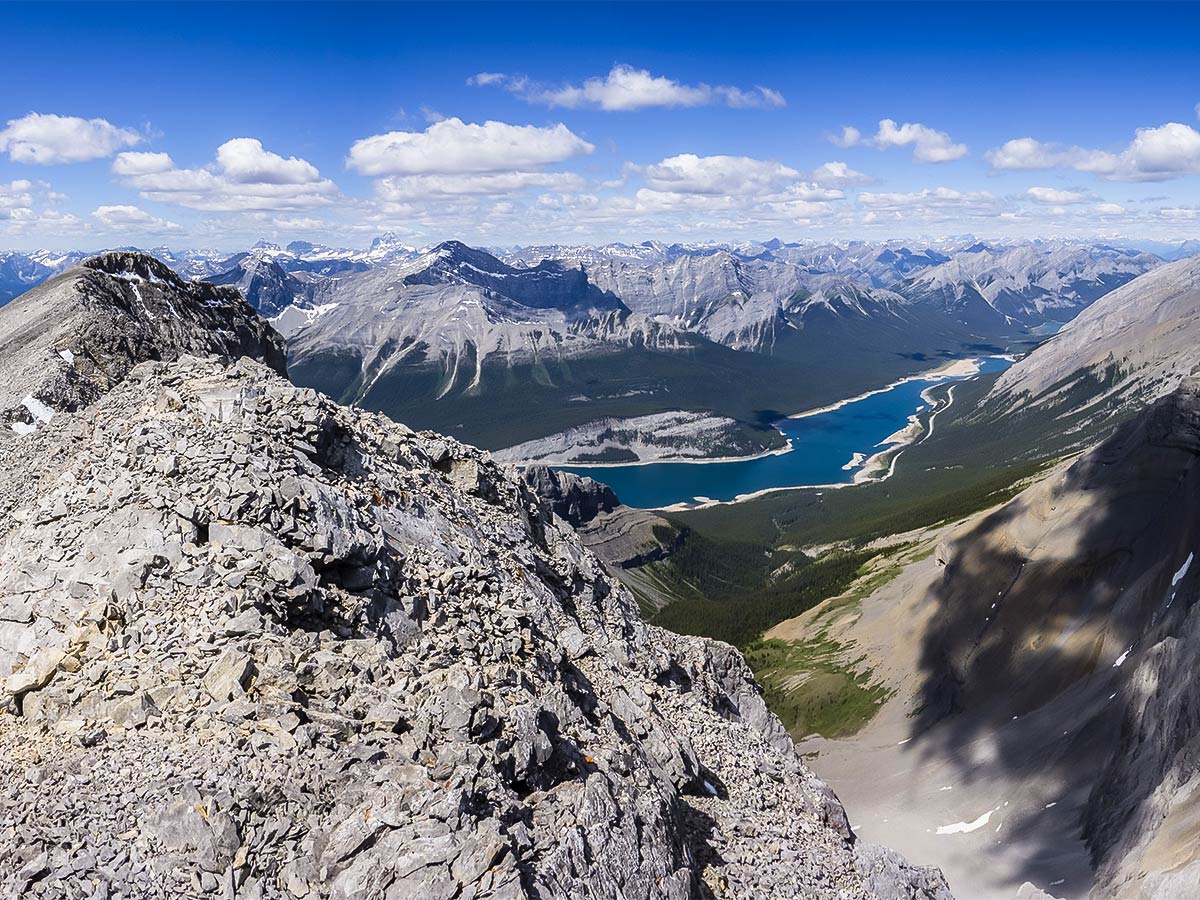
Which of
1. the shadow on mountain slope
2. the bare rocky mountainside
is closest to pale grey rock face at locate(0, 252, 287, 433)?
the bare rocky mountainside

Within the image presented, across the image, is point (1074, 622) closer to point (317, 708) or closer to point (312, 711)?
point (317, 708)

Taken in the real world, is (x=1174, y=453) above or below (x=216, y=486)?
below

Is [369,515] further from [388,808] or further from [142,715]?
[388,808]

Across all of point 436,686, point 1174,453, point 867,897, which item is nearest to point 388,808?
point 436,686

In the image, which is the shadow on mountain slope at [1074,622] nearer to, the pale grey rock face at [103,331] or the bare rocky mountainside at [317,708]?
the bare rocky mountainside at [317,708]

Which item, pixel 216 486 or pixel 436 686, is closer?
pixel 436 686

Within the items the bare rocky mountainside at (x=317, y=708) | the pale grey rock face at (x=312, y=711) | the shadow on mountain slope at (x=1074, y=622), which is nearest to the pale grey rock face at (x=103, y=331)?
the bare rocky mountainside at (x=317, y=708)

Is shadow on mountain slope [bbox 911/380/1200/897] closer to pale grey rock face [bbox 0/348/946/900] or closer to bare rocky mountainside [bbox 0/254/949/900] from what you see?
bare rocky mountainside [bbox 0/254/949/900]

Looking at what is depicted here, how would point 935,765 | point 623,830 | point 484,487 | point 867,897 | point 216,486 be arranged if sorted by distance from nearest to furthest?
1. point 623,830
2. point 216,486
3. point 867,897
4. point 484,487
5. point 935,765
